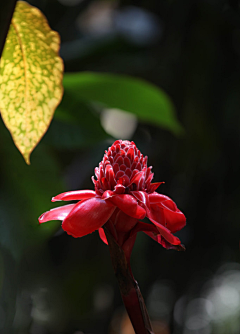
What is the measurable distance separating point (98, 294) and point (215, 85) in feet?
2.23

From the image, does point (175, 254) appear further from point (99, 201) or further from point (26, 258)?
point (99, 201)

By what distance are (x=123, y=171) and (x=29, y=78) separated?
71 mm

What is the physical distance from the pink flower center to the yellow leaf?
0.04 meters

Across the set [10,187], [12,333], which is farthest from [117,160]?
[12,333]

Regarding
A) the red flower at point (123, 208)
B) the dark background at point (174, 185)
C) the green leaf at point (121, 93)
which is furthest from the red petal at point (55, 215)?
the dark background at point (174, 185)

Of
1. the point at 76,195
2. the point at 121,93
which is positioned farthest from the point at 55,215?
the point at 121,93

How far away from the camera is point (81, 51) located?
758mm

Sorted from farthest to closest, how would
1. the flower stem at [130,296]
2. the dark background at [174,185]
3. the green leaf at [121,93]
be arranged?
1. the dark background at [174,185]
2. the green leaf at [121,93]
3. the flower stem at [130,296]

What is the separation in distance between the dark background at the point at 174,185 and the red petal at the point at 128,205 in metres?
0.67

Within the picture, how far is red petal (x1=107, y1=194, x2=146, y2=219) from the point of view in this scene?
0.35ft

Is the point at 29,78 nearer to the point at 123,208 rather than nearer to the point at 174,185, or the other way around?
the point at 123,208

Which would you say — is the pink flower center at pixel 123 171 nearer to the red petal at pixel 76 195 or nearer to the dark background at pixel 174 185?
the red petal at pixel 76 195

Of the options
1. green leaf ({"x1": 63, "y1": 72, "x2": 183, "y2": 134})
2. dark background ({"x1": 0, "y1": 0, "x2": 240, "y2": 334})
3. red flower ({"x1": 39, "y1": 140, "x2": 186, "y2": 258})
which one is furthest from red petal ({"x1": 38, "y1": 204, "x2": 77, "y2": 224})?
dark background ({"x1": 0, "y1": 0, "x2": 240, "y2": 334})

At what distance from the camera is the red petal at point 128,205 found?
0.35 feet
